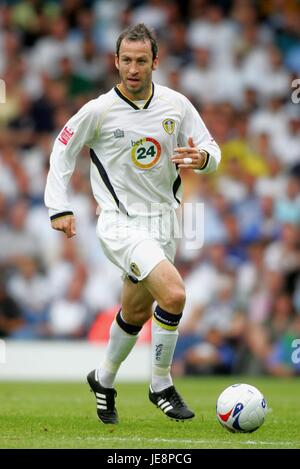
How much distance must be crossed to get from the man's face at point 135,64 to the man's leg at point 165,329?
4.51 ft

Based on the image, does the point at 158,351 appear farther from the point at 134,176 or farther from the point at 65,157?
the point at 65,157

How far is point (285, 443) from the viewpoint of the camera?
22.3 feet

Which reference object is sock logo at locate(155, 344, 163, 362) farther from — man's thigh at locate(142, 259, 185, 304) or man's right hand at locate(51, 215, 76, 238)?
man's right hand at locate(51, 215, 76, 238)

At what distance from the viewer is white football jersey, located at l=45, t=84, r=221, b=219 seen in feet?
26.2

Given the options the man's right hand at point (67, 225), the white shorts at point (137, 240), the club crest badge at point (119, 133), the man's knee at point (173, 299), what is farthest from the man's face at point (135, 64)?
the man's knee at point (173, 299)

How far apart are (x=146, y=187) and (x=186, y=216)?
6.65 m

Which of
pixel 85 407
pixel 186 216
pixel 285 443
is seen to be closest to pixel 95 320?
pixel 186 216

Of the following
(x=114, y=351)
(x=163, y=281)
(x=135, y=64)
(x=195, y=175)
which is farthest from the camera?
(x=195, y=175)

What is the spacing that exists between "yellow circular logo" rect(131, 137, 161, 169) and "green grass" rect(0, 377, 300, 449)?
1.95m

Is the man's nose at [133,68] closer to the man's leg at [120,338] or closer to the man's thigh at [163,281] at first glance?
the man's thigh at [163,281]

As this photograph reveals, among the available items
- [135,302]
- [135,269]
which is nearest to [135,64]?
[135,269]

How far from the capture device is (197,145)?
8.29 m

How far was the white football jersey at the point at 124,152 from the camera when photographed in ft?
26.2

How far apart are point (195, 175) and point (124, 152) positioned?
8.40 metres
